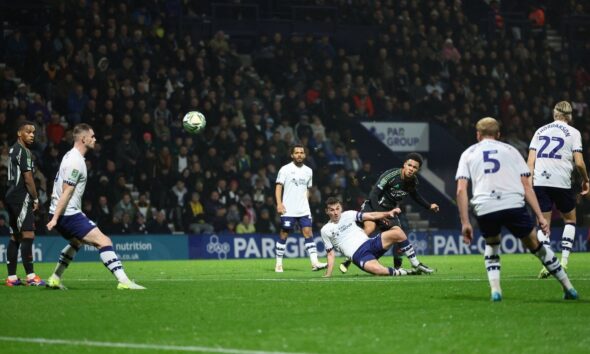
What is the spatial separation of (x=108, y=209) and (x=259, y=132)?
5.88m

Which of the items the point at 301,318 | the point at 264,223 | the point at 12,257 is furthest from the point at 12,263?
the point at 264,223

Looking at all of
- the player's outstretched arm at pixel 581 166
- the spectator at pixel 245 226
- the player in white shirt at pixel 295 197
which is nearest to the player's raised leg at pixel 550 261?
the player's outstretched arm at pixel 581 166

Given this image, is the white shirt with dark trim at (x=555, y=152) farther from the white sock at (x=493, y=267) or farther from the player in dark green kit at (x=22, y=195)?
the player in dark green kit at (x=22, y=195)

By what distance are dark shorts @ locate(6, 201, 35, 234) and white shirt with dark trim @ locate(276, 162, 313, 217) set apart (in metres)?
7.26

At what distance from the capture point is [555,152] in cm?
1633

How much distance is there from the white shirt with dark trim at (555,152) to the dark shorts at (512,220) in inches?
177

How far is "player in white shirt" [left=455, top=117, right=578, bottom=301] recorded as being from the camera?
1195cm

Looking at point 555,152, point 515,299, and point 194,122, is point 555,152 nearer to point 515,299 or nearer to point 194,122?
point 515,299

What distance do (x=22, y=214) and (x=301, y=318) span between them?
681 cm

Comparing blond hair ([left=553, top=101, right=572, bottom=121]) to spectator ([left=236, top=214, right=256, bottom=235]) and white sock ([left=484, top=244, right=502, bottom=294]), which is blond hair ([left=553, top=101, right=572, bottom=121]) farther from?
spectator ([left=236, top=214, right=256, bottom=235])

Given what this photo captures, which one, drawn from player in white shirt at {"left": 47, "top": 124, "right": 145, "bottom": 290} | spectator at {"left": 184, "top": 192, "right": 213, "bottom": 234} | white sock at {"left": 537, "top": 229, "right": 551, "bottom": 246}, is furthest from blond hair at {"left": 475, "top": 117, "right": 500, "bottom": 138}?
spectator at {"left": 184, "top": 192, "right": 213, "bottom": 234}

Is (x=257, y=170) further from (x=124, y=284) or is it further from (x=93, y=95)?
(x=124, y=284)

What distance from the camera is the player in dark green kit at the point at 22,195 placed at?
1588 cm

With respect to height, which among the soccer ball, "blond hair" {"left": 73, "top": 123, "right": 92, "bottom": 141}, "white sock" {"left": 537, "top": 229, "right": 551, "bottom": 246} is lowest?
"white sock" {"left": 537, "top": 229, "right": 551, "bottom": 246}
